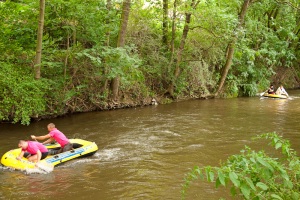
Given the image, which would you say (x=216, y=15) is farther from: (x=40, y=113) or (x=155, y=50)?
(x=40, y=113)

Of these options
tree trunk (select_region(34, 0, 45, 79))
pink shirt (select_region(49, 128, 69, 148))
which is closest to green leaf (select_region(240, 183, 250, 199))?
pink shirt (select_region(49, 128, 69, 148))

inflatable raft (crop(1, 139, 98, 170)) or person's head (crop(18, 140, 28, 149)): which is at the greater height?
person's head (crop(18, 140, 28, 149))

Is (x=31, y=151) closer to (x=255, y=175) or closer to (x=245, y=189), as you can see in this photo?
(x=255, y=175)

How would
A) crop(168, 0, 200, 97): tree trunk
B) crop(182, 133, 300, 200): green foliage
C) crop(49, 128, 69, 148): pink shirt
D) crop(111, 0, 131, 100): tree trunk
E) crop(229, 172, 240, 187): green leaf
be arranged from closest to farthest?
crop(229, 172, 240, 187): green leaf
crop(182, 133, 300, 200): green foliage
crop(49, 128, 69, 148): pink shirt
crop(111, 0, 131, 100): tree trunk
crop(168, 0, 200, 97): tree trunk

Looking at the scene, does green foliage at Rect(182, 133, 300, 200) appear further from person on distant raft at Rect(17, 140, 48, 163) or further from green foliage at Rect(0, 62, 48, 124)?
green foliage at Rect(0, 62, 48, 124)

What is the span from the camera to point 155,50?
18.0 m

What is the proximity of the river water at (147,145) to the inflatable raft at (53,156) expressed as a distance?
0.17 m

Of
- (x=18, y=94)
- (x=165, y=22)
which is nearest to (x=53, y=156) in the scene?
(x=18, y=94)

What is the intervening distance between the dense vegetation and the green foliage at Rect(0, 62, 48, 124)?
3 centimetres

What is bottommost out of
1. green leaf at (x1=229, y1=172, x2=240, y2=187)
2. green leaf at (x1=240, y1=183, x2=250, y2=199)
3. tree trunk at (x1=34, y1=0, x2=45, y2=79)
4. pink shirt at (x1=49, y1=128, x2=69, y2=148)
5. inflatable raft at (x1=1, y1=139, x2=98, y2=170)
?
inflatable raft at (x1=1, y1=139, x2=98, y2=170)

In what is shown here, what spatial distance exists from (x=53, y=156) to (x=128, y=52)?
810cm

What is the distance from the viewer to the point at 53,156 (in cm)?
839

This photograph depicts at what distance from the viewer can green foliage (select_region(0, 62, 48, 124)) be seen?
35.8ft

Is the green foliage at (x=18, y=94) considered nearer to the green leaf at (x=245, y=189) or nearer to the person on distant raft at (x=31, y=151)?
the person on distant raft at (x=31, y=151)
